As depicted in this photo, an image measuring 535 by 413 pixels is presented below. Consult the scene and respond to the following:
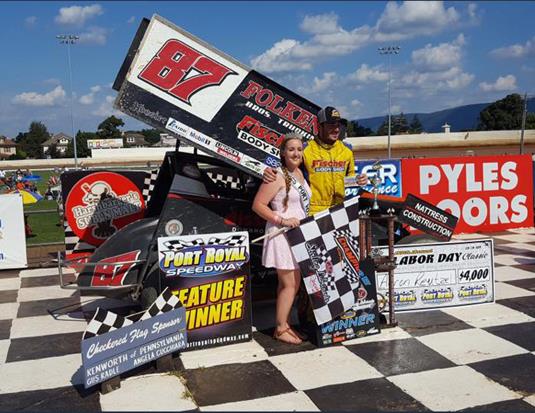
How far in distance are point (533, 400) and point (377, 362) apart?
1138 millimetres

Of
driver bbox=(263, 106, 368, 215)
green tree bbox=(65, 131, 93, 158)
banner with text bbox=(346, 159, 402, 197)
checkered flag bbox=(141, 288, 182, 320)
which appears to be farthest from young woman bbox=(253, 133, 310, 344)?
green tree bbox=(65, 131, 93, 158)

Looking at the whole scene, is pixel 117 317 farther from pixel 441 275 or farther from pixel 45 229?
pixel 45 229

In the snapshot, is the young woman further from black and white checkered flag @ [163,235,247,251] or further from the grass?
the grass

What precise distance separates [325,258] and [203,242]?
1039 millimetres

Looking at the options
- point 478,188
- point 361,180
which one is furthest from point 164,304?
point 478,188

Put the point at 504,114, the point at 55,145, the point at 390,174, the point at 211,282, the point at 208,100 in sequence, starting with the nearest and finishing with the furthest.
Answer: the point at 211,282
the point at 208,100
the point at 390,174
the point at 504,114
the point at 55,145

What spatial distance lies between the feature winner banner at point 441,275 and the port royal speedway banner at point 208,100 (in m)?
1.61

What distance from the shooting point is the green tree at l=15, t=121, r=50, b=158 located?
128 m

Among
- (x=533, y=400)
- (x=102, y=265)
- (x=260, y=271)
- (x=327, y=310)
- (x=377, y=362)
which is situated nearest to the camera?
(x=533, y=400)

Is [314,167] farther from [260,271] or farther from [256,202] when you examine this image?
[260,271]

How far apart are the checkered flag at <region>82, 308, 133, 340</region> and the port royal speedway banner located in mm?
1723

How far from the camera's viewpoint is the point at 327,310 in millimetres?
4551

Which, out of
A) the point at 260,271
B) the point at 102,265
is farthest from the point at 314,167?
the point at 102,265

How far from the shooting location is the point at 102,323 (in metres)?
3.79
